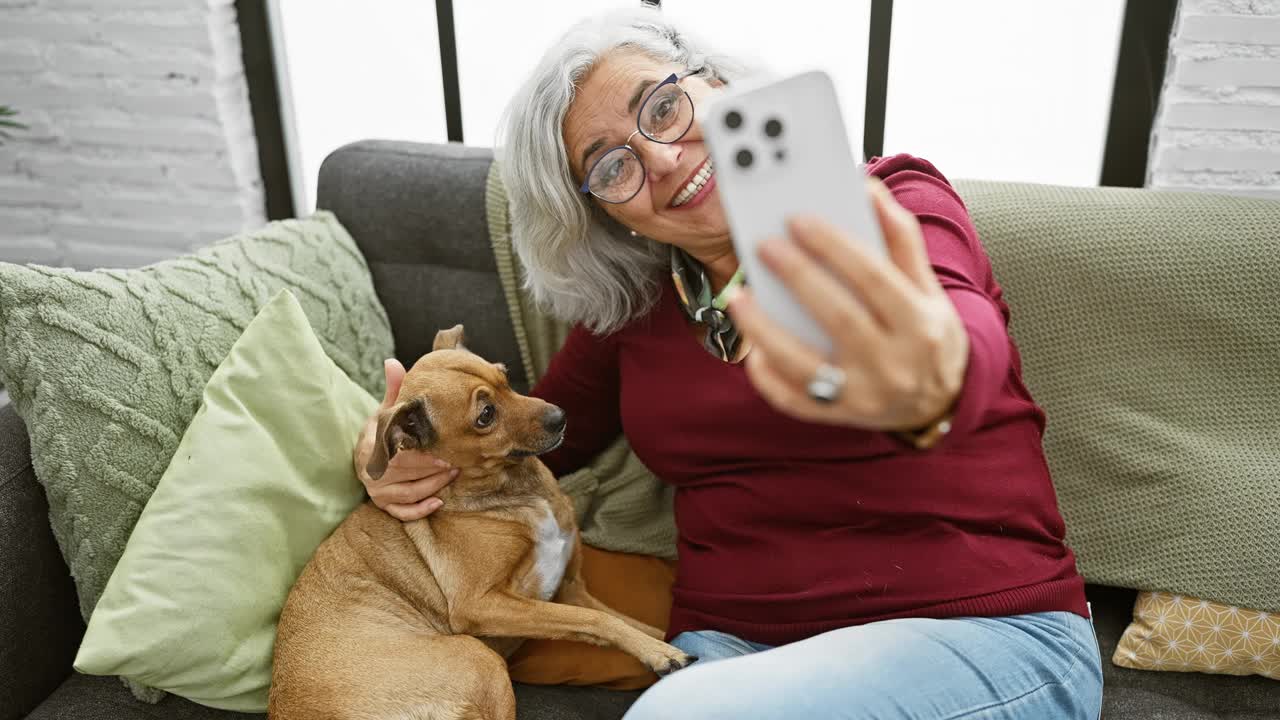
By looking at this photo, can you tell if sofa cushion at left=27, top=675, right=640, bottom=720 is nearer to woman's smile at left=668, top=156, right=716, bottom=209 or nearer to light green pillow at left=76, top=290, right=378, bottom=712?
light green pillow at left=76, top=290, right=378, bottom=712

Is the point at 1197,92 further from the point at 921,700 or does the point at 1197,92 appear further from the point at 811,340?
the point at 811,340

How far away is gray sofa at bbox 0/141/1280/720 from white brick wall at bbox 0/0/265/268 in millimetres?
882

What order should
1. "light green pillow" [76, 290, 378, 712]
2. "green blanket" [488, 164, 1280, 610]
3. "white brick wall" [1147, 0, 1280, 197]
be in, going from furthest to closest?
"white brick wall" [1147, 0, 1280, 197]
"green blanket" [488, 164, 1280, 610]
"light green pillow" [76, 290, 378, 712]

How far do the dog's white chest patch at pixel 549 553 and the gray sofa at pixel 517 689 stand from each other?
0.19 m

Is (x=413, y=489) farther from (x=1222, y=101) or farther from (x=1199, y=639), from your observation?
(x=1222, y=101)

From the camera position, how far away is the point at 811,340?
71 cm

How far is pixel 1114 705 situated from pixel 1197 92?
1.34 m

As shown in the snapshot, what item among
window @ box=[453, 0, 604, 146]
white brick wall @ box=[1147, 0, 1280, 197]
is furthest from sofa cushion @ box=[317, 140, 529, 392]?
white brick wall @ box=[1147, 0, 1280, 197]

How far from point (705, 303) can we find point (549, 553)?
583 millimetres

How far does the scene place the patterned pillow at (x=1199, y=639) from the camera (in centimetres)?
154

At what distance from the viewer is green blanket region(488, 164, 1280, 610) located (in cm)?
161

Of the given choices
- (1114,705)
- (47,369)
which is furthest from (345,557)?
(1114,705)

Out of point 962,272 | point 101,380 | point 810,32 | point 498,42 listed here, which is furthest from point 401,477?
point 810,32

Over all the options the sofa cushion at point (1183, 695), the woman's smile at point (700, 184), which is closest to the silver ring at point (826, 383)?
the woman's smile at point (700, 184)
